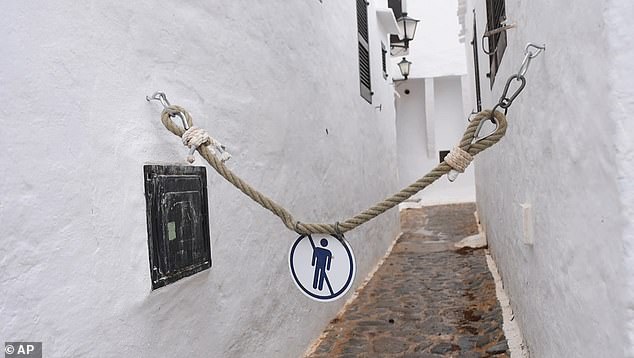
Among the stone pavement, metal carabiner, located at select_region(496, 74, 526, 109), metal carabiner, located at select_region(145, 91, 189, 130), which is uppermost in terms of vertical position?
metal carabiner, located at select_region(145, 91, 189, 130)

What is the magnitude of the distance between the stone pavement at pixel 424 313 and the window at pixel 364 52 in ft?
7.49

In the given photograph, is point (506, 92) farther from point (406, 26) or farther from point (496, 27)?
point (406, 26)

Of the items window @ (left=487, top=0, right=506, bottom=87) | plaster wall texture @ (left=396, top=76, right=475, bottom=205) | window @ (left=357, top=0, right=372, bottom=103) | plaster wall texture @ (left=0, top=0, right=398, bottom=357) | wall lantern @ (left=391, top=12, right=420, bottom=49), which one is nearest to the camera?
plaster wall texture @ (left=0, top=0, right=398, bottom=357)

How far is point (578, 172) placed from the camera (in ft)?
5.34

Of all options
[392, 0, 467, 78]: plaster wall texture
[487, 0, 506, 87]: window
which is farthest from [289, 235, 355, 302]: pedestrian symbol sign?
[392, 0, 467, 78]: plaster wall texture

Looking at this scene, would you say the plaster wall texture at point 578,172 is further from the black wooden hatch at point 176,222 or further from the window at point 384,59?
the window at point 384,59

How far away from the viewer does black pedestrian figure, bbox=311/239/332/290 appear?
1.91 meters

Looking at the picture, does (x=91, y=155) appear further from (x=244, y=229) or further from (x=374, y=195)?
(x=374, y=195)

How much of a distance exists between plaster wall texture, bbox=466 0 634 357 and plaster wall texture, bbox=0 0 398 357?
139cm

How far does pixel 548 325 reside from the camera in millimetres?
Answer: 2328

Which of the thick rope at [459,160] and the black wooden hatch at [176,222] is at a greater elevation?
the thick rope at [459,160]

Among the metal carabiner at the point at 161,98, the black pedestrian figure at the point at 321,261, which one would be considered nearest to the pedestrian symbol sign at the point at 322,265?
the black pedestrian figure at the point at 321,261

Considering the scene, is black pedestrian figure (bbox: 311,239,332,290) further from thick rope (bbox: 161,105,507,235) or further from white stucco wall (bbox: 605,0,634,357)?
white stucco wall (bbox: 605,0,634,357)

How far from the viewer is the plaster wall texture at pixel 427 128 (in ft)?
55.2
